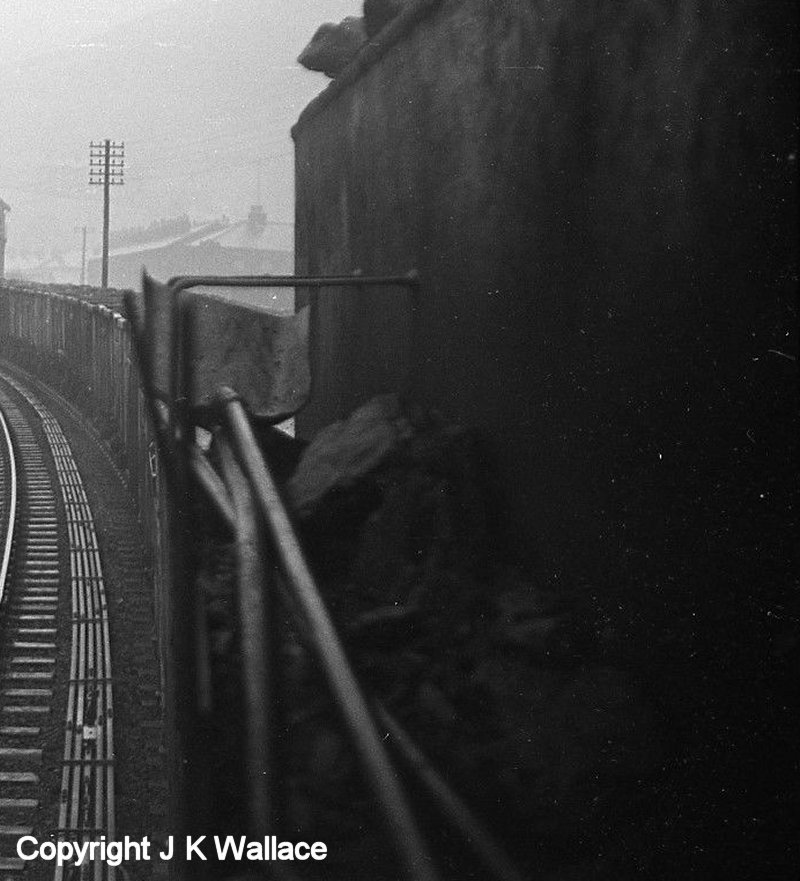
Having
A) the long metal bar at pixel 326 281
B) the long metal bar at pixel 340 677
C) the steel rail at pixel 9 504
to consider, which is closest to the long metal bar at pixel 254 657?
the long metal bar at pixel 340 677

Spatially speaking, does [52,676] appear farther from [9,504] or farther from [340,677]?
[9,504]

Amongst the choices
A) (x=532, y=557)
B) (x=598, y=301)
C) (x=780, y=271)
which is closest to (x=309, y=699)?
(x=532, y=557)

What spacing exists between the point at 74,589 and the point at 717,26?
7057 mm

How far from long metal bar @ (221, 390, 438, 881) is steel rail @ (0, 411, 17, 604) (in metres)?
4.96

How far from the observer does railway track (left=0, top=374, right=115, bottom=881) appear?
511 centimetres

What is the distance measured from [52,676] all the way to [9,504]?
4.91 meters

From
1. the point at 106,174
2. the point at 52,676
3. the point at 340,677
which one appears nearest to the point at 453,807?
the point at 340,677

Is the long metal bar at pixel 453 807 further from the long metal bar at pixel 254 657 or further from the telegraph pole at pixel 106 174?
the telegraph pole at pixel 106 174

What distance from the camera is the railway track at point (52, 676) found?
5.11 metres

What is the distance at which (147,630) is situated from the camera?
25.6 ft

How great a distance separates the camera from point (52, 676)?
689cm

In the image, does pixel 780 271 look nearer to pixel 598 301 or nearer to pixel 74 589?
pixel 598 301

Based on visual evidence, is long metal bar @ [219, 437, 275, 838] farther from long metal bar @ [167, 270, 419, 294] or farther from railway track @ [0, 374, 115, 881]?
long metal bar @ [167, 270, 419, 294]

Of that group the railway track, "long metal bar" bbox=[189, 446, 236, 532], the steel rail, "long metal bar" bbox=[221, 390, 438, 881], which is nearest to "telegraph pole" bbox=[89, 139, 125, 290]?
the steel rail
